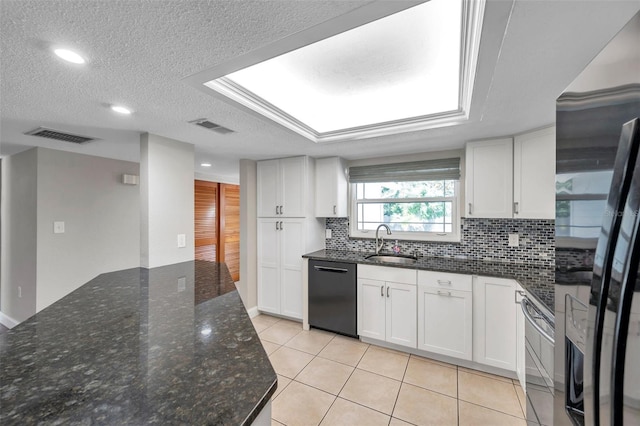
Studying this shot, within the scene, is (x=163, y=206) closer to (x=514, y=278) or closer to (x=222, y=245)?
(x=222, y=245)

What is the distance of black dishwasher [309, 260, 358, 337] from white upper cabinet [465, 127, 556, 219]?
142 centimetres

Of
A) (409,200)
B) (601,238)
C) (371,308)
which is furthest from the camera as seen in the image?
(409,200)

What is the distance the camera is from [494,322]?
7.32 ft

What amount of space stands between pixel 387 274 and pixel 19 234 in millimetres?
4256

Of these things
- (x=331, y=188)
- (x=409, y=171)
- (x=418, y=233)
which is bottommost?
(x=418, y=233)

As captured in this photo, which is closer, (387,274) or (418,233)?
(387,274)

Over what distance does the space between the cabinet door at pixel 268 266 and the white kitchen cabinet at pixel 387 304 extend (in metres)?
1.19

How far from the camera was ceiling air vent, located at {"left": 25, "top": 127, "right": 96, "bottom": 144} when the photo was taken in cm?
224

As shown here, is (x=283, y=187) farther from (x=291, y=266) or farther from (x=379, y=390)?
(x=379, y=390)

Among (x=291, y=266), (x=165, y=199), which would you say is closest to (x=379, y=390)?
(x=291, y=266)

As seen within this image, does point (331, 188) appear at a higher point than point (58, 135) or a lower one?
lower

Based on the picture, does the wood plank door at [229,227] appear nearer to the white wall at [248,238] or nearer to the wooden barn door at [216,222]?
the wooden barn door at [216,222]

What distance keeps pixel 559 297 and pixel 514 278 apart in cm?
171

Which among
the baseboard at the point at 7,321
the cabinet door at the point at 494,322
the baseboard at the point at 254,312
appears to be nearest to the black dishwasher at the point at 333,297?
the baseboard at the point at 254,312
